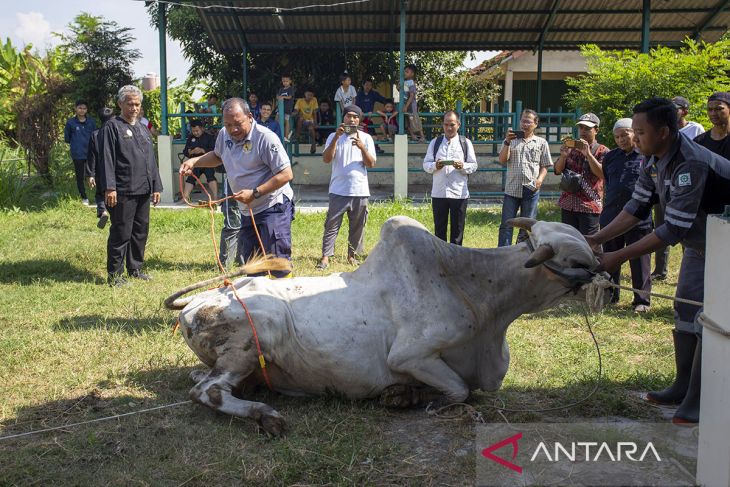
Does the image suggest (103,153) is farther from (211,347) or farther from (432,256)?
(432,256)

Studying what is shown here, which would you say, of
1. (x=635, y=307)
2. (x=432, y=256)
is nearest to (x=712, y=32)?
(x=635, y=307)

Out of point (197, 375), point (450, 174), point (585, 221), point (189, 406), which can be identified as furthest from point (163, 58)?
point (189, 406)

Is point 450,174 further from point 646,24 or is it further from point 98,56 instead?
point 98,56

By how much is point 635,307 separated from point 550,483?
4123 mm

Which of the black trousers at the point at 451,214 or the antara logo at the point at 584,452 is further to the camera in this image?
the black trousers at the point at 451,214

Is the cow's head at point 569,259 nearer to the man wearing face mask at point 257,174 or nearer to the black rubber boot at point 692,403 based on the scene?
the black rubber boot at point 692,403

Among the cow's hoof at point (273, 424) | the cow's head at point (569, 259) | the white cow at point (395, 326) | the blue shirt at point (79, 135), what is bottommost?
the cow's hoof at point (273, 424)

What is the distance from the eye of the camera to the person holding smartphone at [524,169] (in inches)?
351

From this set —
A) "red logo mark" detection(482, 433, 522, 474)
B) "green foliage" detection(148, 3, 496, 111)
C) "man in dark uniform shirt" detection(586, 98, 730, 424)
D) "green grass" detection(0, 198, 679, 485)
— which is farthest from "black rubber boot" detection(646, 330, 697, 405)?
"green foliage" detection(148, 3, 496, 111)

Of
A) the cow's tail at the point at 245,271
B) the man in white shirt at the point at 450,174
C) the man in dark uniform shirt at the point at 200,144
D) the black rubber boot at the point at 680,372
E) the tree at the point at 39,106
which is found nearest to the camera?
the black rubber boot at the point at 680,372

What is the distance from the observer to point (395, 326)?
445cm

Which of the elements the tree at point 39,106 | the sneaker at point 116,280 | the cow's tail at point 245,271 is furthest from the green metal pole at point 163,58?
the cow's tail at point 245,271

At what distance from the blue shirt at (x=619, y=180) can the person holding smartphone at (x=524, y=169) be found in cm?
139

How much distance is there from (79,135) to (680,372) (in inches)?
512
